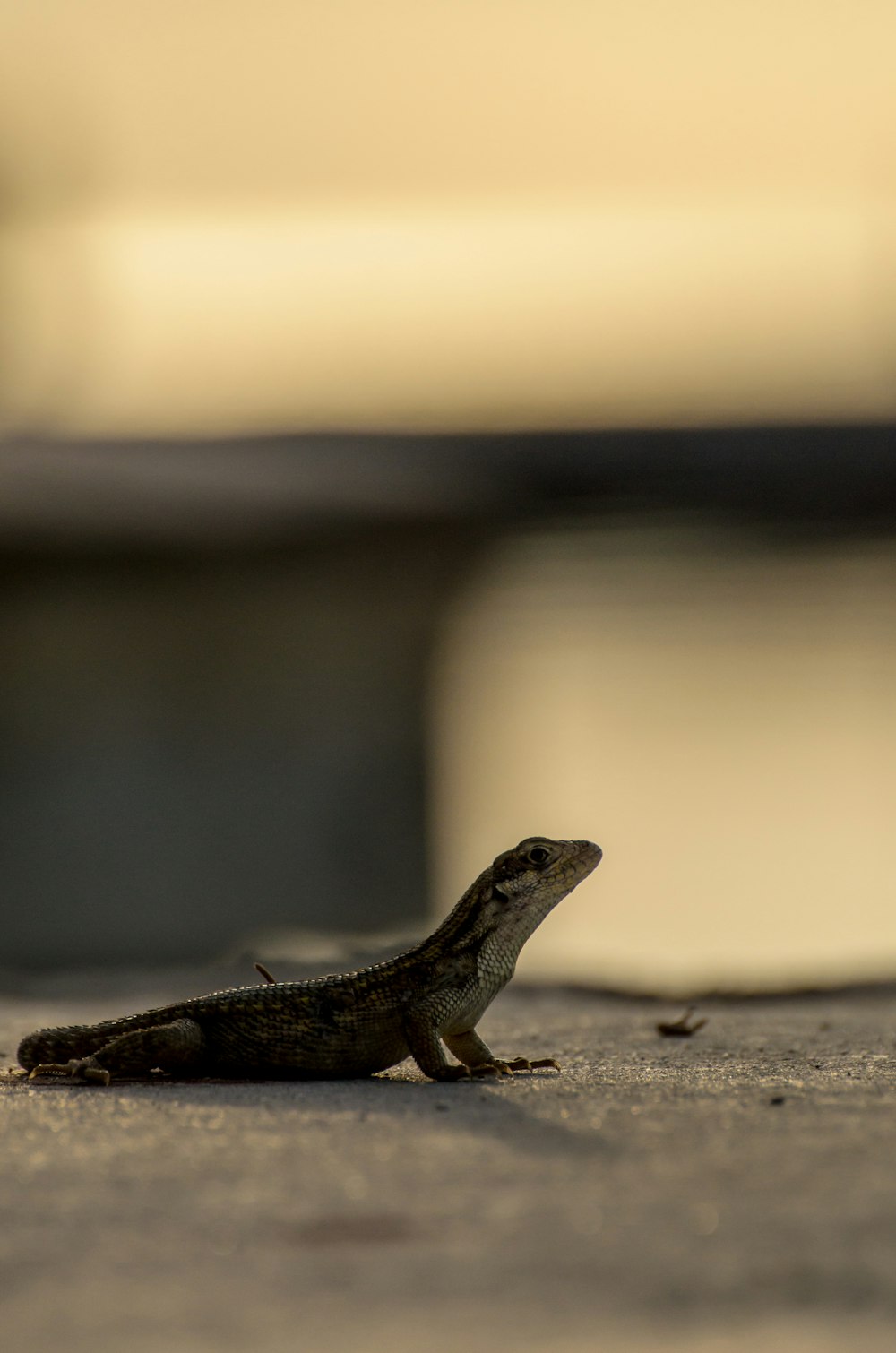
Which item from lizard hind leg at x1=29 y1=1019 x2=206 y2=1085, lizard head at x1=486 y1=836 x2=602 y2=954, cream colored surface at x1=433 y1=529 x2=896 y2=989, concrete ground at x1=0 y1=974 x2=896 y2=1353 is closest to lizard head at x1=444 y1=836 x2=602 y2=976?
lizard head at x1=486 y1=836 x2=602 y2=954

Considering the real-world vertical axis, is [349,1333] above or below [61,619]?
below

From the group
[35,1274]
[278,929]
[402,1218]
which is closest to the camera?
[35,1274]

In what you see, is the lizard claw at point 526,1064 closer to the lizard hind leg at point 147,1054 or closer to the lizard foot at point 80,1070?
the lizard hind leg at point 147,1054

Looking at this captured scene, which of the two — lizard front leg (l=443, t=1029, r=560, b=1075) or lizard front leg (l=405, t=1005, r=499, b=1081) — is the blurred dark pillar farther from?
lizard front leg (l=405, t=1005, r=499, b=1081)

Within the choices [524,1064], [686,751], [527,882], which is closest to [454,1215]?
[524,1064]

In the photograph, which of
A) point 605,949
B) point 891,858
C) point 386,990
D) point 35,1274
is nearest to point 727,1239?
point 35,1274

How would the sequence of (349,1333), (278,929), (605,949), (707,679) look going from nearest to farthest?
1. (349,1333)
2. (605,949)
3. (278,929)
4. (707,679)

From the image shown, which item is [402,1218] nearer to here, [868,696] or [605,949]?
[605,949]
